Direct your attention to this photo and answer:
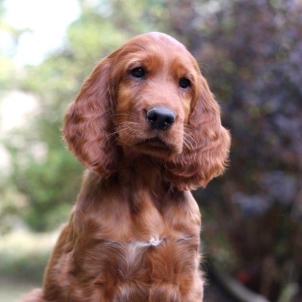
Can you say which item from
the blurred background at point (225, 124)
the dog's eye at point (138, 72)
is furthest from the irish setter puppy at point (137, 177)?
the blurred background at point (225, 124)

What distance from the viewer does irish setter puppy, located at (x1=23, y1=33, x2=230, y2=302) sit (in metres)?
3.16

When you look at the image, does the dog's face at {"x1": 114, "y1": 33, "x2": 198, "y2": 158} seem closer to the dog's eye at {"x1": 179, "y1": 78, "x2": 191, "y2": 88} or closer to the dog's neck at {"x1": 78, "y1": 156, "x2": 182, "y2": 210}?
the dog's eye at {"x1": 179, "y1": 78, "x2": 191, "y2": 88}

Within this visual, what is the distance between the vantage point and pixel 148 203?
10.8 feet

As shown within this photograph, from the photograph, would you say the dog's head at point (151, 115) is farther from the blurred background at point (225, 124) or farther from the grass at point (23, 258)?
the grass at point (23, 258)

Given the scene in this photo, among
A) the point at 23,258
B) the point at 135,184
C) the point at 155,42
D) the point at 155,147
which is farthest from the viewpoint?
the point at 23,258

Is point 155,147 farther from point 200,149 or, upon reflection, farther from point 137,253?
point 137,253

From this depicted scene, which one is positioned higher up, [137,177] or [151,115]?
[151,115]

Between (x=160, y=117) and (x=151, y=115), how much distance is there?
0.04 meters

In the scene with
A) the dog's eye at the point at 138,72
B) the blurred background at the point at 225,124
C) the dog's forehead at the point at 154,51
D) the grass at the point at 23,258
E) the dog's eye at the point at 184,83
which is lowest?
the grass at the point at 23,258

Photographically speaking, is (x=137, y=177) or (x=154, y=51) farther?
(x=137, y=177)

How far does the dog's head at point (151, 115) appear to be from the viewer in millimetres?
3043

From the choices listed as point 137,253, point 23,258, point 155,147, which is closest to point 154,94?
point 155,147

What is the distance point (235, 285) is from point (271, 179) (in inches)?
80.8

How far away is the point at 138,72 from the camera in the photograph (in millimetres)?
3182
